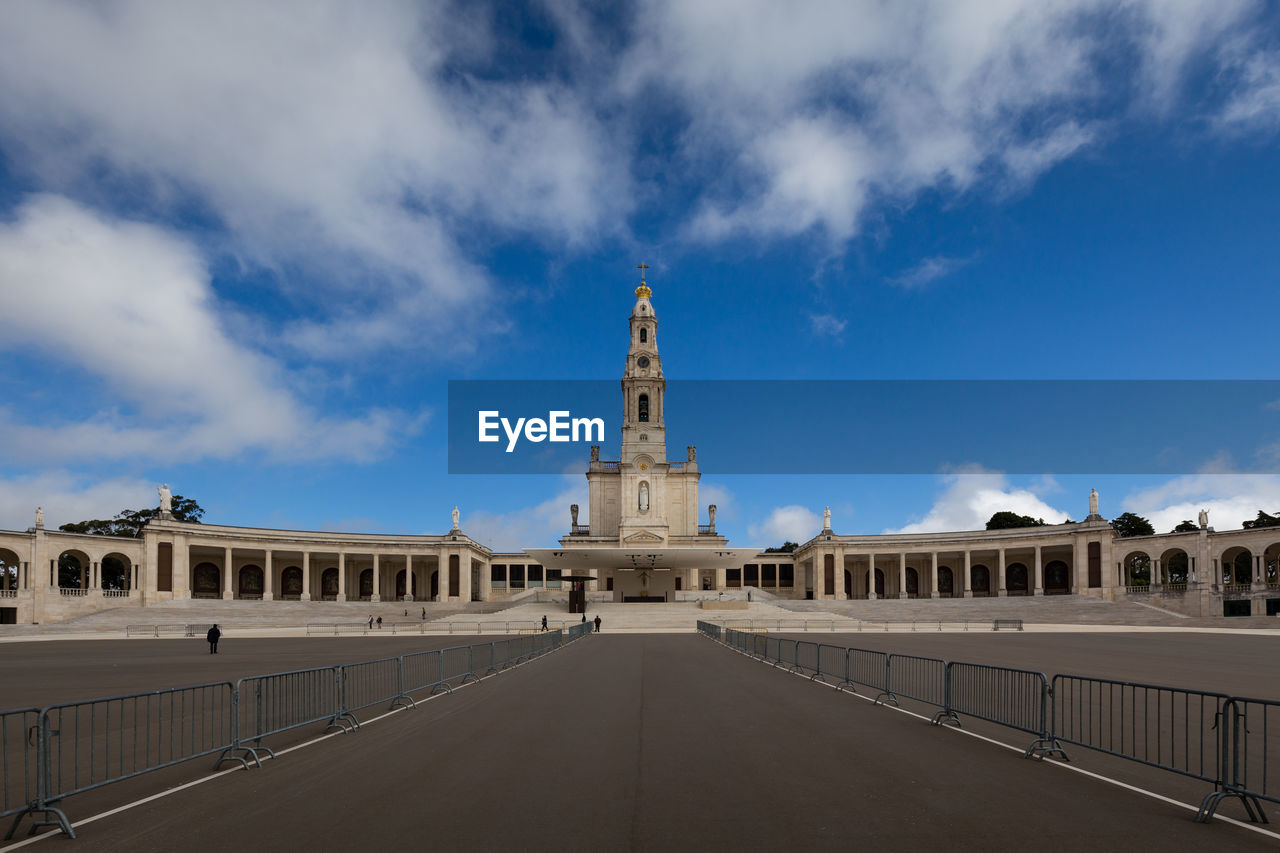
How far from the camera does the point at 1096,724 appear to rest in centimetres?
1355

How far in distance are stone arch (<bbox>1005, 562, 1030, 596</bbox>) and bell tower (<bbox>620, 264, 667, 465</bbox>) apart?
39.9 metres

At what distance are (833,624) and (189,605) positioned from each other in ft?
159

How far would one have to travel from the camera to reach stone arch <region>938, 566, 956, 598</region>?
318ft

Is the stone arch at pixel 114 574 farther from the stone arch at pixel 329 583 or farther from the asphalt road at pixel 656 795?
the asphalt road at pixel 656 795

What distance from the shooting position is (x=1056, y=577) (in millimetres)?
91000

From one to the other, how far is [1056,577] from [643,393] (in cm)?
4714

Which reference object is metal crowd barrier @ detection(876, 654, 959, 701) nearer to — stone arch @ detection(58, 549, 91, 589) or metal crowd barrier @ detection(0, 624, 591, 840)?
metal crowd barrier @ detection(0, 624, 591, 840)

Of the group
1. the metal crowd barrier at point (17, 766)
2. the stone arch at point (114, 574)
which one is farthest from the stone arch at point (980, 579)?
the metal crowd barrier at point (17, 766)

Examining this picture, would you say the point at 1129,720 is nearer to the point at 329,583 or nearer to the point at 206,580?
the point at 206,580

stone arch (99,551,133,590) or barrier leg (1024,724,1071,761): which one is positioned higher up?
barrier leg (1024,724,1071,761)

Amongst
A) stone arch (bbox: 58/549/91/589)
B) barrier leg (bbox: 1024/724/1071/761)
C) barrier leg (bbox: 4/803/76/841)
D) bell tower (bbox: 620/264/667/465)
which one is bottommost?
stone arch (bbox: 58/549/91/589)

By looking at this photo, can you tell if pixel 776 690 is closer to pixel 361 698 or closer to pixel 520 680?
pixel 520 680

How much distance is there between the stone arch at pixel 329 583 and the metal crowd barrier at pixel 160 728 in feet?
254

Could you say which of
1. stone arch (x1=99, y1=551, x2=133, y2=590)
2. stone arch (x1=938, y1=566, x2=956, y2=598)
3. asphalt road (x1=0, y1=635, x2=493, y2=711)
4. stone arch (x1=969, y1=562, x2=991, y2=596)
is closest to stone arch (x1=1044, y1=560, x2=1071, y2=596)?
stone arch (x1=969, y1=562, x2=991, y2=596)
